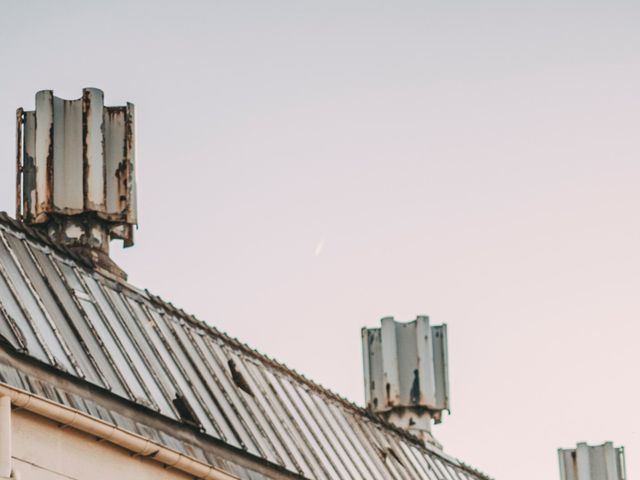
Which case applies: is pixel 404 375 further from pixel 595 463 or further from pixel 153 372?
pixel 153 372

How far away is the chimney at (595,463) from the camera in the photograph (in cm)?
5900

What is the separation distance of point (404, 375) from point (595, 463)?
381 inches

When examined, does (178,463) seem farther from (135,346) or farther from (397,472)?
(397,472)

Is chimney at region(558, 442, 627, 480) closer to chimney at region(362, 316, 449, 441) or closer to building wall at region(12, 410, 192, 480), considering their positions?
chimney at region(362, 316, 449, 441)

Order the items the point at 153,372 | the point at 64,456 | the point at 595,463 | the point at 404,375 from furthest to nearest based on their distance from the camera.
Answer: the point at 595,463, the point at 404,375, the point at 153,372, the point at 64,456

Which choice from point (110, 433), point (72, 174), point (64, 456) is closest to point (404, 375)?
point (72, 174)

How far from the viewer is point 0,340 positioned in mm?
24703

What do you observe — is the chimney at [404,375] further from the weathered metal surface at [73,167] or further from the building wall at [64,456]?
the building wall at [64,456]

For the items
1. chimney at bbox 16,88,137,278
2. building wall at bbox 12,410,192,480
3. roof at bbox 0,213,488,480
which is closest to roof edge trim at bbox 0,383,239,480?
building wall at bbox 12,410,192,480

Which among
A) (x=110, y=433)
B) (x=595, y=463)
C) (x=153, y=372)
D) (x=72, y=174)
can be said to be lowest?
(x=110, y=433)

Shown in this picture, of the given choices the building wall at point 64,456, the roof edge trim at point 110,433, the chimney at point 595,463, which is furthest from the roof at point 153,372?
the chimney at point 595,463

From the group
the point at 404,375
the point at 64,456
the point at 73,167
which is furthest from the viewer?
the point at 404,375

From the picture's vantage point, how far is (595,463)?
2336 inches

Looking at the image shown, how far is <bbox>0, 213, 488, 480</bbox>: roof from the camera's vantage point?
26359 mm
